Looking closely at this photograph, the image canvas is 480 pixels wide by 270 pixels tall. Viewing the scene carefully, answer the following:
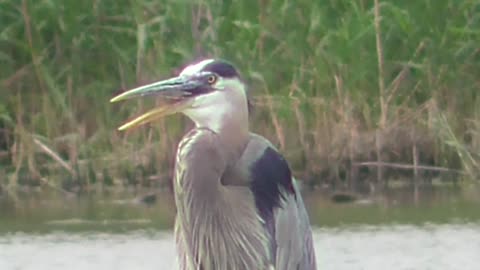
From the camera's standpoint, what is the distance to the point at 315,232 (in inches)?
470

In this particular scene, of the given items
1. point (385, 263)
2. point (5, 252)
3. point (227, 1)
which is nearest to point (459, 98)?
point (227, 1)

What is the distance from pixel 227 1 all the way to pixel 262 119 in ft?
3.00

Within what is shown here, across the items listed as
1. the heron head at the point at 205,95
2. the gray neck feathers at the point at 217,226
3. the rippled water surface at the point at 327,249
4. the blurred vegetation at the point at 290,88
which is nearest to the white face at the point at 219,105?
the heron head at the point at 205,95

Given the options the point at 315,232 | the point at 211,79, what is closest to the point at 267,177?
the point at 211,79

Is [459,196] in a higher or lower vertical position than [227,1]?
lower

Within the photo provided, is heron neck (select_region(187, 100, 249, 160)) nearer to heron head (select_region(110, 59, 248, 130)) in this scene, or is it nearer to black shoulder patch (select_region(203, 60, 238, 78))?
heron head (select_region(110, 59, 248, 130))

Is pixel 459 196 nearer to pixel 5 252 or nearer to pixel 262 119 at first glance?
pixel 262 119

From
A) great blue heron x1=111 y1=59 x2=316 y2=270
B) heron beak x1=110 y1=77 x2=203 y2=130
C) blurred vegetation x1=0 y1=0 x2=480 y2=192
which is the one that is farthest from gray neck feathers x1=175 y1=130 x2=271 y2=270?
blurred vegetation x1=0 y1=0 x2=480 y2=192

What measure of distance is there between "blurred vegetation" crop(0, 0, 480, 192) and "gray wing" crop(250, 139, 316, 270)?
18.5ft

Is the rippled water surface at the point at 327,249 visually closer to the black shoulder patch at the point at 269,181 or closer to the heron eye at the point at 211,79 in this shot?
the black shoulder patch at the point at 269,181

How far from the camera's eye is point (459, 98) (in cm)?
1341

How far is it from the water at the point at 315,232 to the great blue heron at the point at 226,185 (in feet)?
12.6

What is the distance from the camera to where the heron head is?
22.3 ft

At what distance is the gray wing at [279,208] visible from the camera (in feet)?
22.9
